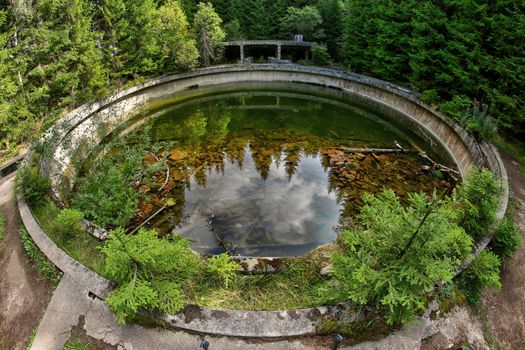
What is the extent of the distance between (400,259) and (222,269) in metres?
4.21

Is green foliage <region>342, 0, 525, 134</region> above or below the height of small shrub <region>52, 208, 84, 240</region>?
above

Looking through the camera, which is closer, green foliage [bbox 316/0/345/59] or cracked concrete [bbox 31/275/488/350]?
cracked concrete [bbox 31/275/488/350]

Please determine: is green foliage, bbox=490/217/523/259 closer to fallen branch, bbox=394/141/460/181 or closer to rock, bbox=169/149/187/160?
fallen branch, bbox=394/141/460/181

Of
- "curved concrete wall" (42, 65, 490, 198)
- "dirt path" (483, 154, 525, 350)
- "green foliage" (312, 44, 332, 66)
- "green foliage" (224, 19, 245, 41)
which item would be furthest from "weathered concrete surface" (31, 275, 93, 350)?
"green foliage" (224, 19, 245, 41)

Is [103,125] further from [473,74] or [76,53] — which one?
[473,74]

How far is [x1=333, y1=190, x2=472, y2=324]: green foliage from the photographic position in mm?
6113

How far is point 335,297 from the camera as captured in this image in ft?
25.0

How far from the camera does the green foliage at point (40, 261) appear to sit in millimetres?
9578

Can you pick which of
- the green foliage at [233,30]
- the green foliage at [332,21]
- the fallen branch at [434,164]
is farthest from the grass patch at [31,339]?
the green foliage at [332,21]

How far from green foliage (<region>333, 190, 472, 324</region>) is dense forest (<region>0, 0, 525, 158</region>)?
12.3 metres

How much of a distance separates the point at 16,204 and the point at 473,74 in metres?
22.7

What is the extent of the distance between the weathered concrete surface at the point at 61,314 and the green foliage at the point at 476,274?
10299 mm

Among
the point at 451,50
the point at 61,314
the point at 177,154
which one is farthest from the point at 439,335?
the point at 451,50

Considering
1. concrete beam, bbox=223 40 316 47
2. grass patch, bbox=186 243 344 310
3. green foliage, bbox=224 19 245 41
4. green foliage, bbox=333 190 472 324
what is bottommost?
grass patch, bbox=186 243 344 310
